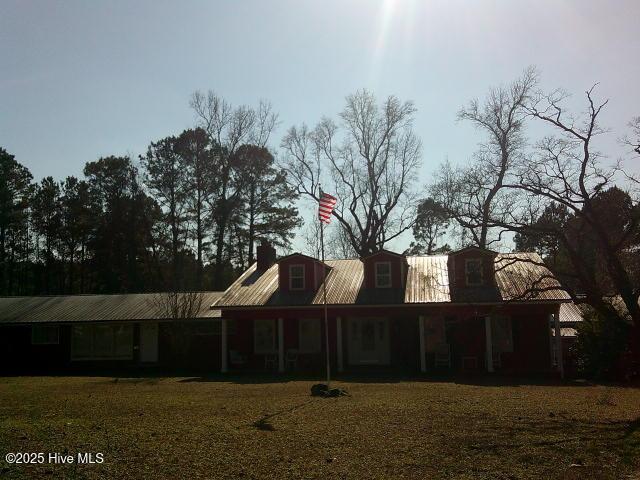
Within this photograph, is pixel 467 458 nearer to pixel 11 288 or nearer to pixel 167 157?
pixel 167 157

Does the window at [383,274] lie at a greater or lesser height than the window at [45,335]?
greater

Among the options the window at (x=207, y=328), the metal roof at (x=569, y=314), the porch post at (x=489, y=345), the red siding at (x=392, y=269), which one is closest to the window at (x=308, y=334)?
the red siding at (x=392, y=269)

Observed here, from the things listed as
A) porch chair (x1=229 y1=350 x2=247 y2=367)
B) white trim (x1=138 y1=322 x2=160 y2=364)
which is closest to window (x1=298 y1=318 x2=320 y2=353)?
porch chair (x1=229 y1=350 x2=247 y2=367)

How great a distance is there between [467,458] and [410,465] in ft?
2.89

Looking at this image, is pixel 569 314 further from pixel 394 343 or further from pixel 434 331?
pixel 394 343

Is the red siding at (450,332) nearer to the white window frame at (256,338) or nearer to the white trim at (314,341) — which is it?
the white trim at (314,341)

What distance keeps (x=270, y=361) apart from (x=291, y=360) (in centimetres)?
102

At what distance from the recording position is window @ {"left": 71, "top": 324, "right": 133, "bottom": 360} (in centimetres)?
3125

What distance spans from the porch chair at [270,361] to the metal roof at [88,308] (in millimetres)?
3695

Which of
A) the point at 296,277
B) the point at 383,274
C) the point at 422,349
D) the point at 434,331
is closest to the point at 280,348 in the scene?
the point at 296,277

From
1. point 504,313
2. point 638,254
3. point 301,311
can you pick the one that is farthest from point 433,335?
point 638,254

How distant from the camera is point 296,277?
28312mm

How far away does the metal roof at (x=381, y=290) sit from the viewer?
82.0 ft

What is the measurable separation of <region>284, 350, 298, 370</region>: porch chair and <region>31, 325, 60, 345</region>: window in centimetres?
1233
